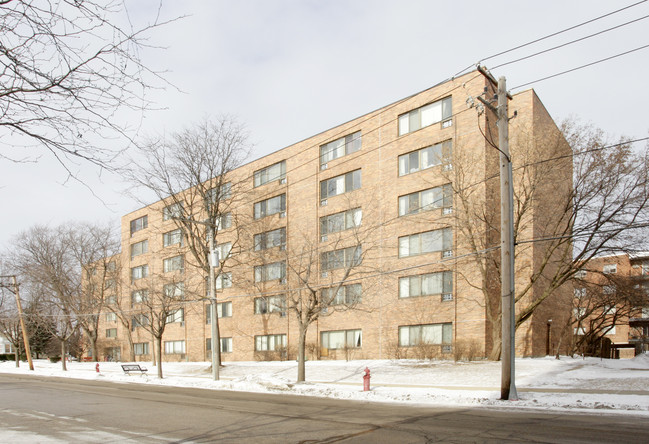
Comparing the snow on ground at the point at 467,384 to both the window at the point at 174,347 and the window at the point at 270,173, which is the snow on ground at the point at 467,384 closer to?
the window at the point at 270,173

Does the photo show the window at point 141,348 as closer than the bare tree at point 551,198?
No

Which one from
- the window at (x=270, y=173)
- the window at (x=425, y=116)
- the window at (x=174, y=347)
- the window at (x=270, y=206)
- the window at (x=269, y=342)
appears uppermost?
the window at (x=425, y=116)

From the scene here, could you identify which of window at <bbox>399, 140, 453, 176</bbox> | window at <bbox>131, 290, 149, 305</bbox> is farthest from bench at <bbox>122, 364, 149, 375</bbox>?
window at <bbox>399, 140, 453, 176</bbox>

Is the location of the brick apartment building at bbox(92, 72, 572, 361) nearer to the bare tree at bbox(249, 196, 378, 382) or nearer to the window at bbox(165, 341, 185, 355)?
the bare tree at bbox(249, 196, 378, 382)

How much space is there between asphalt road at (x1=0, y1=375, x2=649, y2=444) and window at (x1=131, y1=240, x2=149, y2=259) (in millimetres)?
44291

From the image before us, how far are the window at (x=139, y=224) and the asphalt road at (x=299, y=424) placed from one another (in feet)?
148

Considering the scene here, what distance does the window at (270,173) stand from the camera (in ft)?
139

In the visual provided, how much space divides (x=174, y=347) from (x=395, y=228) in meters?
29.6

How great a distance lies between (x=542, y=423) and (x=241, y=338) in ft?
116

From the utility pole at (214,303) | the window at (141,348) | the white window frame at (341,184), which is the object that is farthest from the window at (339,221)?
the window at (141,348)

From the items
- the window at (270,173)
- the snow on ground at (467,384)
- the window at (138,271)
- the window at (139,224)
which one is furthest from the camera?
the window at (139,224)

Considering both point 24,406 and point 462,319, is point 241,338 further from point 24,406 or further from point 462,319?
point 24,406

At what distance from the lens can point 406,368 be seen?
85.3 ft

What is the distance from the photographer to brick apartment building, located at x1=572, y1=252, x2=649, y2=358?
28.4 metres
